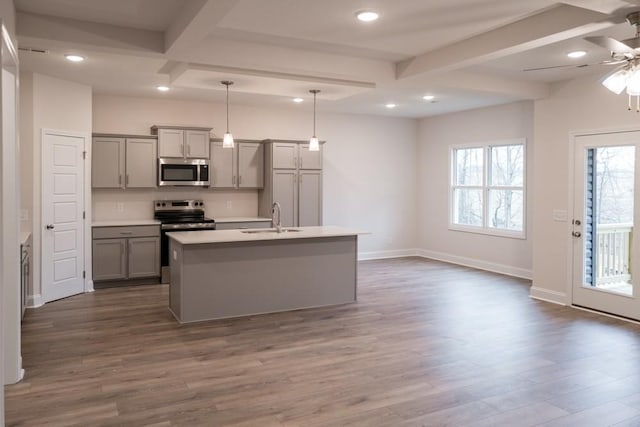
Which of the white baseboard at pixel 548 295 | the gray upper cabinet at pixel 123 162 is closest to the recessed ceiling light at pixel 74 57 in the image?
the gray upper cabinet at pixel 123 162

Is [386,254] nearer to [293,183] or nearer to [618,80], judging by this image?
[293,183]

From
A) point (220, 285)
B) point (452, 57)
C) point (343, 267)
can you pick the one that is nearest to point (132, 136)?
point (220, 285)

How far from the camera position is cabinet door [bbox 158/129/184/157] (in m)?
7.21

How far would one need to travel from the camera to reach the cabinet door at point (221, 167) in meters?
7.69

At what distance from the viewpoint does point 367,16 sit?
13.0 ft

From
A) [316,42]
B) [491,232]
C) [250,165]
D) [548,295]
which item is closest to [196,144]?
[250,165]

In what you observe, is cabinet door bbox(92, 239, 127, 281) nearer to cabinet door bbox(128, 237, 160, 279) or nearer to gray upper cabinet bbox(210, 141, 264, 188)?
cabinet door bbox(128, 237, 160, 279)

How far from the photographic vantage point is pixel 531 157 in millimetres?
7586

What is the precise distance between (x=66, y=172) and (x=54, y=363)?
2.95 meters

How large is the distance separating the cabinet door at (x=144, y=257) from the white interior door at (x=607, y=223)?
5.41 m

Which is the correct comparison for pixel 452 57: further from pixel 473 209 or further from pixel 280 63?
pixel 473 209

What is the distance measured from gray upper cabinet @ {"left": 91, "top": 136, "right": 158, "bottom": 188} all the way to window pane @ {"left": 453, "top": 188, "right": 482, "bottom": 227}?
5205 mm

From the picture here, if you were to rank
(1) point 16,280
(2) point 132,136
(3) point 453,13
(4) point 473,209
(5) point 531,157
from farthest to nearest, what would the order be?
(4) point 473,209
(5) point 531,157
(2) point 132,136
(3) point 453,13
(1) point 16,280

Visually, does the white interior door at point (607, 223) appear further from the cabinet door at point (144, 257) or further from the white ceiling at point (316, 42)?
the cabinet door at point (144, 257)
